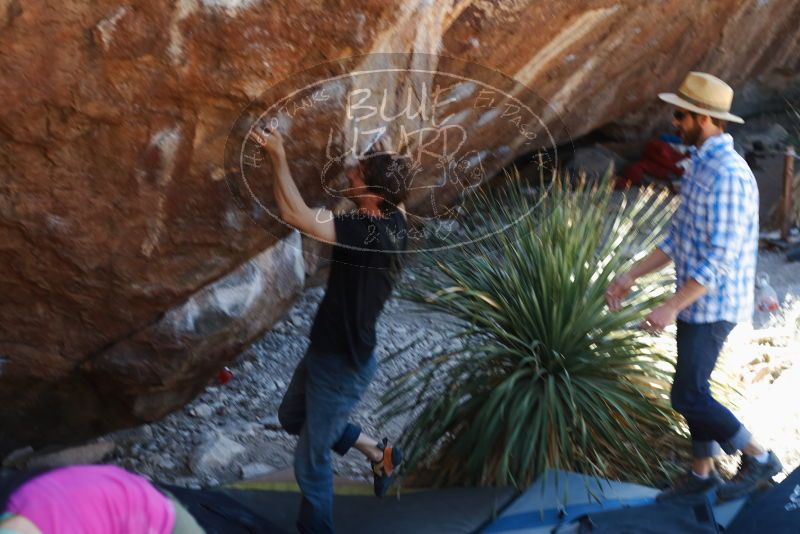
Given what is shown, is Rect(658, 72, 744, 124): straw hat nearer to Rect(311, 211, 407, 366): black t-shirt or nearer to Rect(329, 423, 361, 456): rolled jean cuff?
Rect(311, 211, 407, 366): black t-shirt

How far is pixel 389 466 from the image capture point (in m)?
3.86

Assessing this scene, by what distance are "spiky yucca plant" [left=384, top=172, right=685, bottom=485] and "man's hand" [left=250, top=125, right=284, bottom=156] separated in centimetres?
80

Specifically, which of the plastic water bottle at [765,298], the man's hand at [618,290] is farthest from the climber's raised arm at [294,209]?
the plastic water bottle at [765,298]

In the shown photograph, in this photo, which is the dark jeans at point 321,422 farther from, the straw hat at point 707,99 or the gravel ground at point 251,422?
the straw hat at point 707,99

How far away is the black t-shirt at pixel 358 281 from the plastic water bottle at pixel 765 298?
142 inches

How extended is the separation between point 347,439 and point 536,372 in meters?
0.82

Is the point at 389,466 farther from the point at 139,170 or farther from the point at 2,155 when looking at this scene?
the point at 2,155

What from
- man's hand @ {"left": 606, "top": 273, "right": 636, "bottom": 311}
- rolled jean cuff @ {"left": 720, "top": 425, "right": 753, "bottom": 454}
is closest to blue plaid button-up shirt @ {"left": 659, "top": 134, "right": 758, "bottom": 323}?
man's hand @ {"left": 606, "top": 273, "right": 636, "bottom": 311}

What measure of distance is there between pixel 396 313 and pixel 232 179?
9.97 feet

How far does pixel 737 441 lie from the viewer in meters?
3.60

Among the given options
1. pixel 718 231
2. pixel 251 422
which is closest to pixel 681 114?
pixel 718 231

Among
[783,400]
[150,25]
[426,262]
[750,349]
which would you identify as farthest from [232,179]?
[750,349]

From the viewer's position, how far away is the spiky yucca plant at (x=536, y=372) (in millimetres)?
3873

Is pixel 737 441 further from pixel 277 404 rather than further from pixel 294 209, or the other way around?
pixel 277 404
